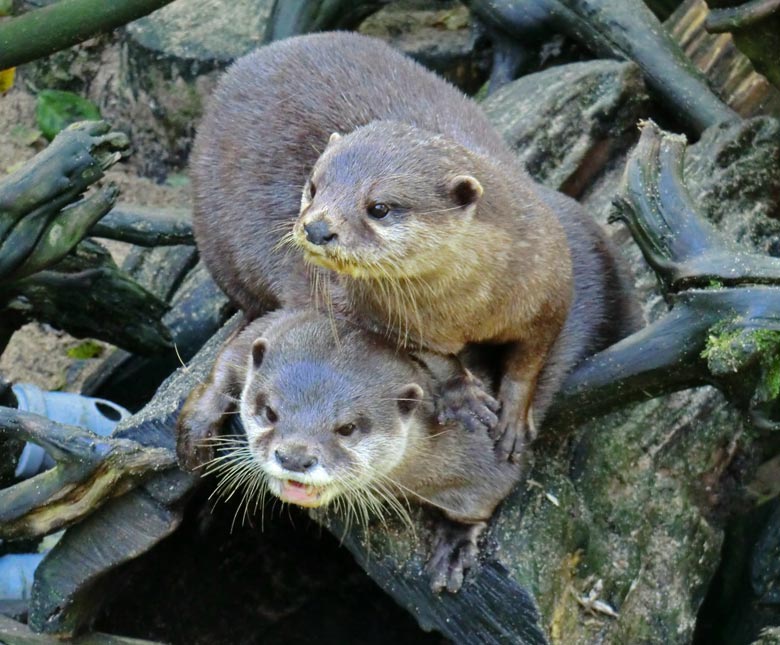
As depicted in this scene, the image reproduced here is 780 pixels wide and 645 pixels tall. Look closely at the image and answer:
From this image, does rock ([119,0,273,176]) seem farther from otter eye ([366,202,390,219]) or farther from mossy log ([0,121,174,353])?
otter eye ([366,202,390,219])

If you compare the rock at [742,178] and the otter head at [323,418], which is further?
the rock at [742,178]

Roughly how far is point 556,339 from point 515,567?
51 centimetres

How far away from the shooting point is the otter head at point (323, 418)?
95.7 inches

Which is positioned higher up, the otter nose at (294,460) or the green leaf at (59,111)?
the otter nose at (294,460)

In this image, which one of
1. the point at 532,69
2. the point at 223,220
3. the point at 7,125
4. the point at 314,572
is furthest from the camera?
the point at 7,125

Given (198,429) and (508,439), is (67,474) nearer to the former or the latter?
(198,429)

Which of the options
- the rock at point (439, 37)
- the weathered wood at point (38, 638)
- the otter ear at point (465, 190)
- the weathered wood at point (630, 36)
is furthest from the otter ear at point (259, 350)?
the rock at point (439, 37)

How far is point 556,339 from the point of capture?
9.27ft

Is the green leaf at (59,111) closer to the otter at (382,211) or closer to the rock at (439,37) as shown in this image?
the rock at (439,37)

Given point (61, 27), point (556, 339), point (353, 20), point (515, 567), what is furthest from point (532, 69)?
point (515, 567)

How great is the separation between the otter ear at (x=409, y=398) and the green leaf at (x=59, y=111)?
10.7 feet

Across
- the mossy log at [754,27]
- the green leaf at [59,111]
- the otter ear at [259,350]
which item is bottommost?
the green leaf at [59,111]

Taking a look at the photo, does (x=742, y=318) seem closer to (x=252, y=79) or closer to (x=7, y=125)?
(x=252, y=79)

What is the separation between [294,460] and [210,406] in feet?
1.37
